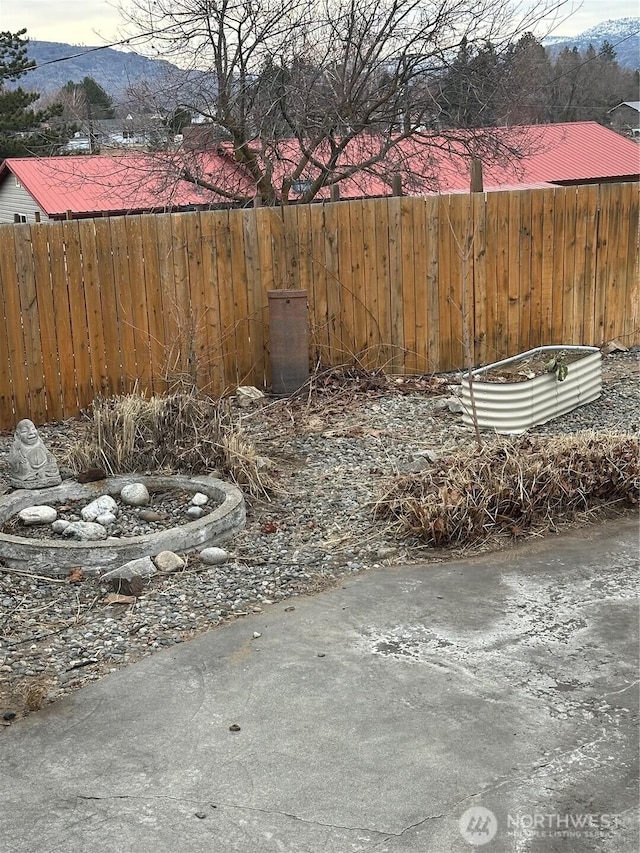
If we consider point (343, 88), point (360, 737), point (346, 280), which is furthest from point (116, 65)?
point (360, 737)

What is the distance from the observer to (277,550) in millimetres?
5281

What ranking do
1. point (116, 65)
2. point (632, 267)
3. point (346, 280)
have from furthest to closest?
point (116, 65) < point (632, 267) < point (346, 280)

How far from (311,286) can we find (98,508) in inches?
150

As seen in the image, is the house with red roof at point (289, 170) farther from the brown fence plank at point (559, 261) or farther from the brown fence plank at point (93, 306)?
the brown fence plank at point (93, 306)

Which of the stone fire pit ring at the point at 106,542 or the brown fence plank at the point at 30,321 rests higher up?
the brown fence plank at the point at 30,321

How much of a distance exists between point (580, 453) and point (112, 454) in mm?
2968

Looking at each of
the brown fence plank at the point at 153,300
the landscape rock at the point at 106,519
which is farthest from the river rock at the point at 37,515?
the brown fence plank at the point at 153,300

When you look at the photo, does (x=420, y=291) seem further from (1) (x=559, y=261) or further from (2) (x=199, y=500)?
(2) (x=199, y=500)

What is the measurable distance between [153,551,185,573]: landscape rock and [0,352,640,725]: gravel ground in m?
0.07

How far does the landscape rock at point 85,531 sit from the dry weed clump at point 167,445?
83 cm

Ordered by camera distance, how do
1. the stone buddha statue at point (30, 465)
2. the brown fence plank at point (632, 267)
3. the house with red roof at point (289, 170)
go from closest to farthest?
the stone buddha statue at point (30, 465), the brown fence plank at point (632, 267), the house with red roof at point (289, 170)

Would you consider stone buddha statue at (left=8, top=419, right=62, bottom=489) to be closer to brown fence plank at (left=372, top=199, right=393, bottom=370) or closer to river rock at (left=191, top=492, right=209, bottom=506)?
river rock at (left=191, top=492, right=209, bottom=506)

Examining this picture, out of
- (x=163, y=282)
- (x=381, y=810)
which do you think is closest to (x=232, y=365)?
(x=163, y=282)

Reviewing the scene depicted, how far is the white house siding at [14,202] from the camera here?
89.8 ft
